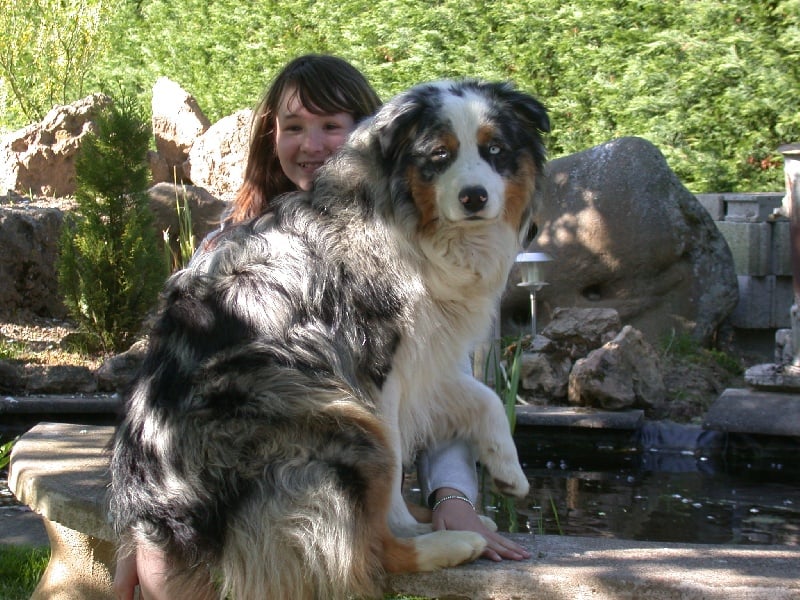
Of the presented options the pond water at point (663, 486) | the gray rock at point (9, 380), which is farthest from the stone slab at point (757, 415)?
the gray rock at point (9, 380)

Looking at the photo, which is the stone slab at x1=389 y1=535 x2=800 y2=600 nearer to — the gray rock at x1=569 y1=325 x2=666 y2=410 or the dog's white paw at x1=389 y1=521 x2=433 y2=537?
the dog's white paw at x1=389 y1=521 x2=433 y2=537

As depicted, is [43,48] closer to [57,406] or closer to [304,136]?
[57,406]

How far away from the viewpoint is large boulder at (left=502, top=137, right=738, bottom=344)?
859cm

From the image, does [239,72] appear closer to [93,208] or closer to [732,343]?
[93,208]

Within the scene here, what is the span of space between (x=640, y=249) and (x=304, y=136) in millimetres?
5625

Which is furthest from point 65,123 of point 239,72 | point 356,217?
point 356,217

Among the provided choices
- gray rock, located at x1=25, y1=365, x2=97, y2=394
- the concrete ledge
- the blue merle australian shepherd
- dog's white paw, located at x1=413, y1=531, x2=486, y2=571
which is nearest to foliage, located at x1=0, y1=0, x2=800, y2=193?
gray rock, located at x1=25, y1=365, x2=97, y2=394

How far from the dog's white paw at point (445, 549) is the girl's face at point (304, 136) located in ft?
4.47

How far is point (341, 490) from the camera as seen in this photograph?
2.53 m

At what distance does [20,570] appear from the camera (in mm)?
4254

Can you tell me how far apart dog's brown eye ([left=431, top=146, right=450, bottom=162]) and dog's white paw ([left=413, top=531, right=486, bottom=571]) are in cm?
109

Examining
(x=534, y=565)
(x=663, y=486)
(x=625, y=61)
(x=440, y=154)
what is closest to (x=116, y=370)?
(x=663, y=486)

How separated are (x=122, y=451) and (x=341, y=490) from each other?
63 cm

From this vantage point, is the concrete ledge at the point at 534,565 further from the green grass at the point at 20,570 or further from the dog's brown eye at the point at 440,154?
the dog's brown eye at the point at 440,154
